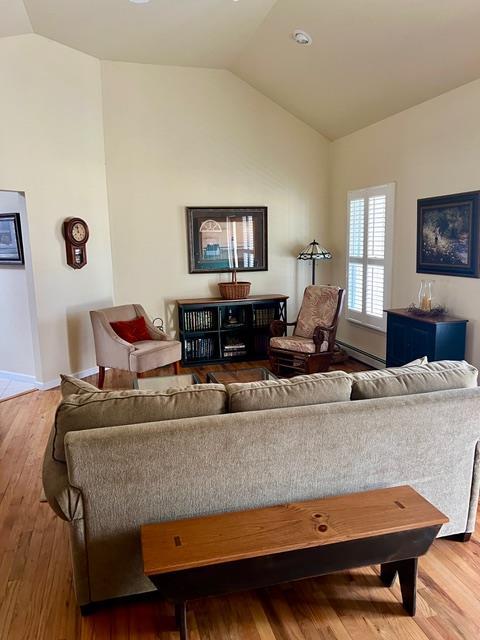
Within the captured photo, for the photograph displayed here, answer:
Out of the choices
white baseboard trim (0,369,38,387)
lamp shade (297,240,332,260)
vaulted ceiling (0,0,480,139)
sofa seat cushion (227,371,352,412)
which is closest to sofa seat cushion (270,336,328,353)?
lamp shade (297,240,332,260)

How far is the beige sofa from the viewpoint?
1816 mm

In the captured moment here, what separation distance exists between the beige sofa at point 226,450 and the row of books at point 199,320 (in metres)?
3.70

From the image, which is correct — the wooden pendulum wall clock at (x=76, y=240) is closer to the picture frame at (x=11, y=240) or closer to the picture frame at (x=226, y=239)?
the picture frame at (x=11, y=240)

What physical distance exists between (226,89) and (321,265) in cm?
260

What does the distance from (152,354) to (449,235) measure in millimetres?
3006

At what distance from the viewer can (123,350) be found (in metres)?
4.71

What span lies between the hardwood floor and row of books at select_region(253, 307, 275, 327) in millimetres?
3989

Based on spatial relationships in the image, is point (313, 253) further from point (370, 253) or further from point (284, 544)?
point (284, 544)

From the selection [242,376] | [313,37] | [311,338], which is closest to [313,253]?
[311,338]

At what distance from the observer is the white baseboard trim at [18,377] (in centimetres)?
516

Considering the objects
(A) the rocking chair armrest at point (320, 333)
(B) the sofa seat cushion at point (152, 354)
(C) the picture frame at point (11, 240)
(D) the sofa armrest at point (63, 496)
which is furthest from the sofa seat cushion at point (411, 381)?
(C) the picture frame at point (11, 240)

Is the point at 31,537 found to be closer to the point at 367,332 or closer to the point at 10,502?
the point at 10,502

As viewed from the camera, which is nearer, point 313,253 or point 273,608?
point 273,608

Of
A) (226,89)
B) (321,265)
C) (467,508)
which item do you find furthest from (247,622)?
(226,89)
